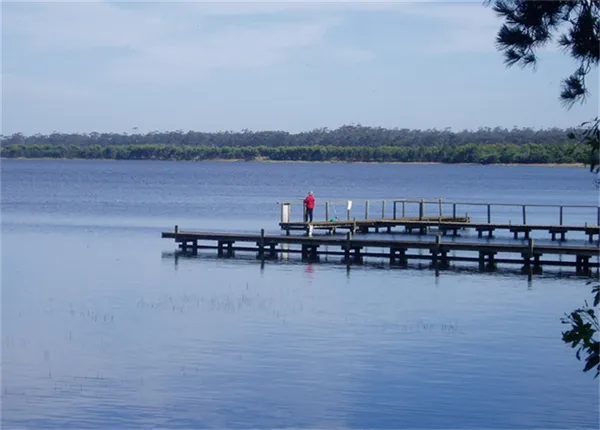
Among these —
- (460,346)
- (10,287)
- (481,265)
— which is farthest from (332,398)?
(481,265)

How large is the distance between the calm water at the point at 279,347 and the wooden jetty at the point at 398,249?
4.67ft

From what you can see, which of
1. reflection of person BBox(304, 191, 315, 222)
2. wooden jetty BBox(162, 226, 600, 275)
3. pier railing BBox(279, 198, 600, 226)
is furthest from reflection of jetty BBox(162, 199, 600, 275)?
pier railing BBox(279, 198, 600, 226)

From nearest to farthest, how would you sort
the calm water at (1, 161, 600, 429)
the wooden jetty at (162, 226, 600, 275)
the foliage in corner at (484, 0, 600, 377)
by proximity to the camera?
the foliage in corner at (484, 0, 600, 377) → the calm water at (1, 161, 600, 429) → the wooden jetty at (162, 226, 600, 275)

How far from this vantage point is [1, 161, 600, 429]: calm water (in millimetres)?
17688

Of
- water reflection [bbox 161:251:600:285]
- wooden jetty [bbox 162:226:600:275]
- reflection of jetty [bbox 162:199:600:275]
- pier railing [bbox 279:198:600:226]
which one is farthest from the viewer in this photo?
pier railing [bbox 279:198:600:226]

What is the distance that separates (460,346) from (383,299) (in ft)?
21.9

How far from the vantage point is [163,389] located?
18859mm

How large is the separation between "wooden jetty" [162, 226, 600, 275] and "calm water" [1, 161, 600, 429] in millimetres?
1422

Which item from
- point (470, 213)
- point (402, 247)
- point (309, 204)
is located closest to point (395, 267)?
point (402, 247)

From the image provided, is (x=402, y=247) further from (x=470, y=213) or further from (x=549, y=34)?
(x=470, y=213)

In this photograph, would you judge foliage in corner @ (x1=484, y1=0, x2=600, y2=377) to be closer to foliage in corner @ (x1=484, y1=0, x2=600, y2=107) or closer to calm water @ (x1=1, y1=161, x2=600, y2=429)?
foliage in corner @ (x1=484, y1=0, x2=600, y2=107)

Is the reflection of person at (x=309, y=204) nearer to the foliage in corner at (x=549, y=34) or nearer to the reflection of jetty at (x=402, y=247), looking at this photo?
the reflection of jetty at (x=402, y=247)

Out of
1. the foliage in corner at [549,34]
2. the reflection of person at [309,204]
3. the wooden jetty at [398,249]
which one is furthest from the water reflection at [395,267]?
the foliage in corner at [549,34]

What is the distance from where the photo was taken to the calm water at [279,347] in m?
17.7
